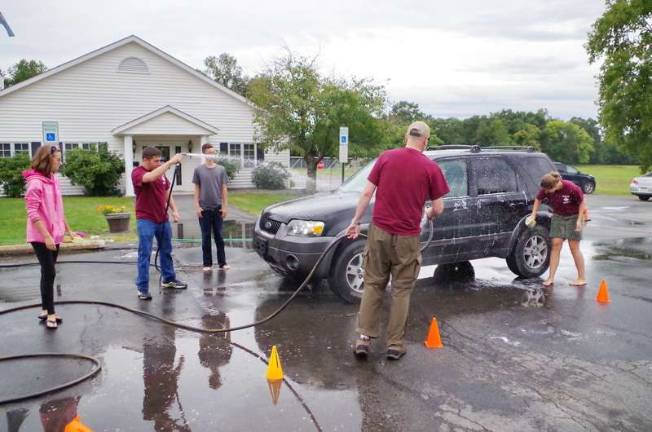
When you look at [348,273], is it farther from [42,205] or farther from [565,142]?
[565,142]

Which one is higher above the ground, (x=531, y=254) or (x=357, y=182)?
(x=357, y=182)

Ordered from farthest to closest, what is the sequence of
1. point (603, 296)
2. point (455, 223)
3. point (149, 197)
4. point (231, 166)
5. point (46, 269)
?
1. point (231, 166)
2. point (455, 223)
3. point (603, 296)
4. point (149, 197)
5. point (46, 269)

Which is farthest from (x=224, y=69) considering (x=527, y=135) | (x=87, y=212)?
(x=87, y=212)

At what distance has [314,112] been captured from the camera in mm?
23328

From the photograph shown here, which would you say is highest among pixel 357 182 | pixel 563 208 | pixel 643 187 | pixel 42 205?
pixel 357 182

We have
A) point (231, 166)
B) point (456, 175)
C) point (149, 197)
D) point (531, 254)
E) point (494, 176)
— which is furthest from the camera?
point (231, 166)

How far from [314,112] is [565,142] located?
76547 millimetres

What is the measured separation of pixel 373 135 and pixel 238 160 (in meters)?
7.20

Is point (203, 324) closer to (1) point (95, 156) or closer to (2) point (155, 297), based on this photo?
(2) point (155, 297)

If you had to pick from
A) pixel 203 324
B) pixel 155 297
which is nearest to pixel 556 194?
pixel 203 324

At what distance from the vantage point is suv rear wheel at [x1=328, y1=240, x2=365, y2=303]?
266 inches

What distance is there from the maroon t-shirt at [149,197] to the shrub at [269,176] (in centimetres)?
2052

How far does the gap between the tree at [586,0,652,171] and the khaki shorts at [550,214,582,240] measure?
23.5 m

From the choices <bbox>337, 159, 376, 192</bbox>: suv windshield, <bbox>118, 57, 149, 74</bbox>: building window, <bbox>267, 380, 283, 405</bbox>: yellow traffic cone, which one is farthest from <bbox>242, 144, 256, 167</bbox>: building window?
<bbox>267, 380, 283, 405</bbox>: yellow traffic cone
